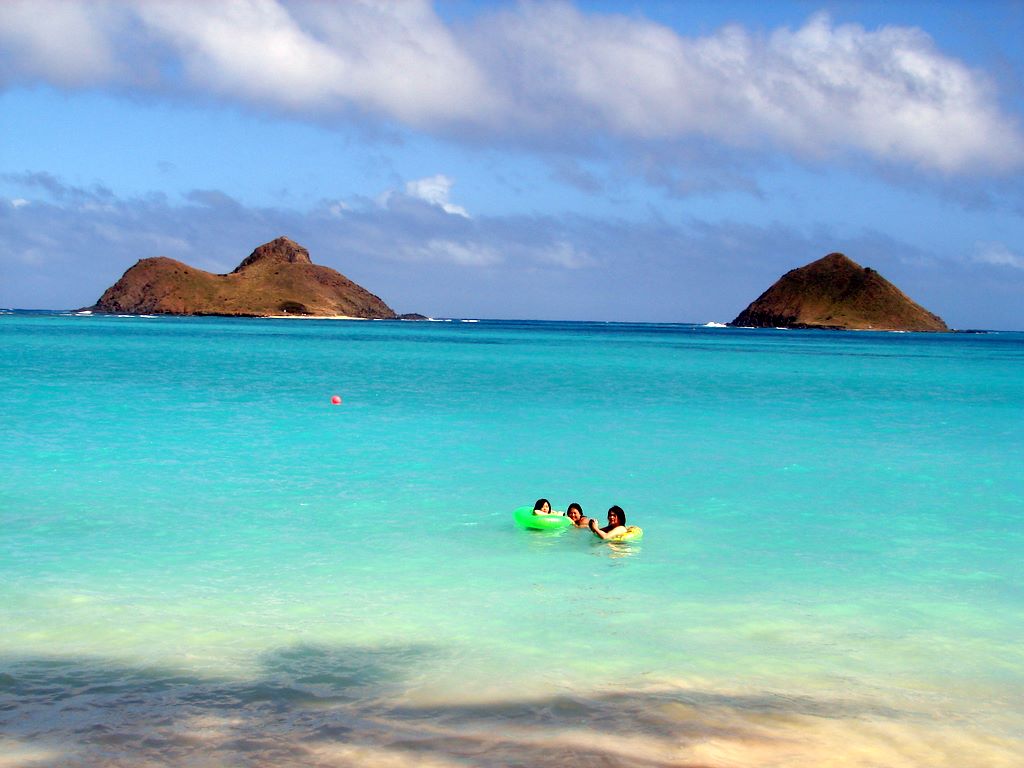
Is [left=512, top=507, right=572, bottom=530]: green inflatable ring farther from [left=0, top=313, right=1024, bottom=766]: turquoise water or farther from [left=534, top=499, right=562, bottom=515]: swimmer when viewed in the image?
[left=0, top=313, right=1024, bottom=766]: turquoise water

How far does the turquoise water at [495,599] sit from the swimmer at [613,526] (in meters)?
0.39

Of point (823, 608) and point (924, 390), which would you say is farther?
point (924, 390)

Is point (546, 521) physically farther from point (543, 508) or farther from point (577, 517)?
point (577, 517)

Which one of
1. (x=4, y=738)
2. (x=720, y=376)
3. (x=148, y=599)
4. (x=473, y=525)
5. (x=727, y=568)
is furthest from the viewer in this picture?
(x=720, y=376)

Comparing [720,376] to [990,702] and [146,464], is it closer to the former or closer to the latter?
[146,464]

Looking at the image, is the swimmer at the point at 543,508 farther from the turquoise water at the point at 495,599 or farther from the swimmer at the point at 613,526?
the swimmer at the point at 613,526

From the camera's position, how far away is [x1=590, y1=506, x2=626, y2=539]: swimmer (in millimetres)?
16031

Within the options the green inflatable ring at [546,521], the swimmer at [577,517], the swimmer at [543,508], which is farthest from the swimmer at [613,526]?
the swimmer at [543,508]

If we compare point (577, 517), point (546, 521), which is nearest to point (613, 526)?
point (577, 517)

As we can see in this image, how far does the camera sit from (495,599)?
1272 cm

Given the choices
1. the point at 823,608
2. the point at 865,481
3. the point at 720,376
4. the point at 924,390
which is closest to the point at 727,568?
the point at 823,608

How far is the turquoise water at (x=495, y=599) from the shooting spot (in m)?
8.27

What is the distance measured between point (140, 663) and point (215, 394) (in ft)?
106

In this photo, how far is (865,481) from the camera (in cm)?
2333
